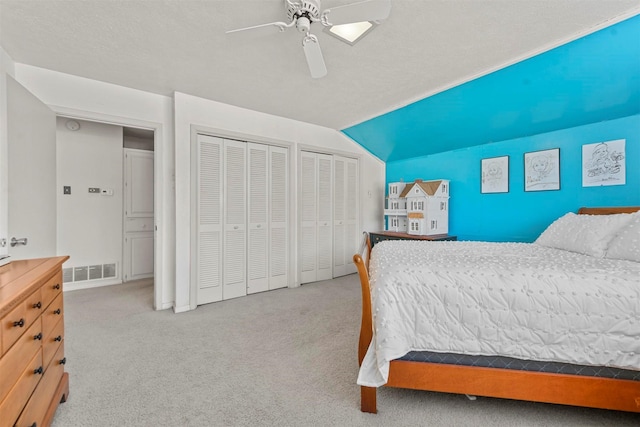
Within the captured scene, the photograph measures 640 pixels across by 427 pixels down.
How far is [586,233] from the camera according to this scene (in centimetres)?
204

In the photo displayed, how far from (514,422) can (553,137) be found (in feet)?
9.15

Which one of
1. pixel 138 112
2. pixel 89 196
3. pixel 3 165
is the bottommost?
pixel 89 196

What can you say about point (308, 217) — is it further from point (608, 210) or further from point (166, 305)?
point (608, 210)

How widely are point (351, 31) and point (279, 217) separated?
8.10 ft

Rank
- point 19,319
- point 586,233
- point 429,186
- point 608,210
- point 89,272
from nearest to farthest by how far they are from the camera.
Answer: point 19,319
point 586,233
point 608,210
point 429,186
point 89,272

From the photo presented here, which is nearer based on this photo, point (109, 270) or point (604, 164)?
point (604, 164)

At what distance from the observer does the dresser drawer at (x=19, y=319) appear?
3.15 ft

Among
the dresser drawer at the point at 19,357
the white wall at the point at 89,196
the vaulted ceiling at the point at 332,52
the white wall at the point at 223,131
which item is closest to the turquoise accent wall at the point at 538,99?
the vaulted ceiling at the point at 332,52

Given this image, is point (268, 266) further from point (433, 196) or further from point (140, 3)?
point (140, 3)

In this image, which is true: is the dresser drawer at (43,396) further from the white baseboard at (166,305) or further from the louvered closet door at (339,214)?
the louvered closet door at (339,214)

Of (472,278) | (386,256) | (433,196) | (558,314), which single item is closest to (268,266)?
(386,256)

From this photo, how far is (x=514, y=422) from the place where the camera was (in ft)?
4.69

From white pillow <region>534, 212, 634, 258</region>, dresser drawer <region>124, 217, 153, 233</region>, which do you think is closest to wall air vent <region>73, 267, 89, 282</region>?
dresser drawer <region>124, 217, 153, 233</region>

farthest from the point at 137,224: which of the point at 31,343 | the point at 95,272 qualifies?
the point at 31,343
